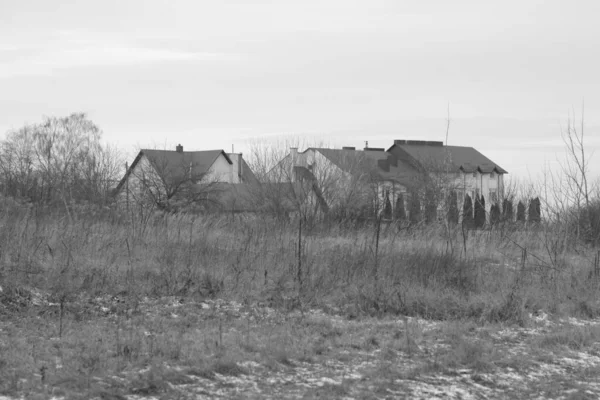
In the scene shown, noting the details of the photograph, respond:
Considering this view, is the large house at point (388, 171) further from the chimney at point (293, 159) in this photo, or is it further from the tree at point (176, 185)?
the tree at point (176, 185)

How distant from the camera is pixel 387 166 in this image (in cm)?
7138

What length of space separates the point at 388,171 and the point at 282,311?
203 ft

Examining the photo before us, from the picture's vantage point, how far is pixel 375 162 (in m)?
70.1

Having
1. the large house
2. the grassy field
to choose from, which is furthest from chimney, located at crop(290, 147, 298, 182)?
the grassy field

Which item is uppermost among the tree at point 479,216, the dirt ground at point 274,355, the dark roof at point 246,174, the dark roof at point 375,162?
the dark roof at point 375,162

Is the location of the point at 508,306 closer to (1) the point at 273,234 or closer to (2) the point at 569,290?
(2) the point at 569,290

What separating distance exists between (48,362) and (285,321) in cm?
335

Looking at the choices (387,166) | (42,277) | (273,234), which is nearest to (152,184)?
(387,166)

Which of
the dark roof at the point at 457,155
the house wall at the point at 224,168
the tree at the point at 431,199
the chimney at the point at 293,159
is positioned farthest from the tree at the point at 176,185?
the dark roof at the point at 457,155

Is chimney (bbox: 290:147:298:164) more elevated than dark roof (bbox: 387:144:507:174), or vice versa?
dark roof (bbox: 387:144:507:174)

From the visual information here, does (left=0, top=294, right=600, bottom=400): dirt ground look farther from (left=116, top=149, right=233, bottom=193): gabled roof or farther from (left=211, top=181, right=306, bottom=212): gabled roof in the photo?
(left=116, top=149, right=233, bottom=193): gabled roof

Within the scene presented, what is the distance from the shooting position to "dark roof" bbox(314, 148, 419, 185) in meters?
57.4

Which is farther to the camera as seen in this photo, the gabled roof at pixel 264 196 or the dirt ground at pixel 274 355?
the gabled roof at pixel 264 196

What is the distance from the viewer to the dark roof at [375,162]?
57438 mm
